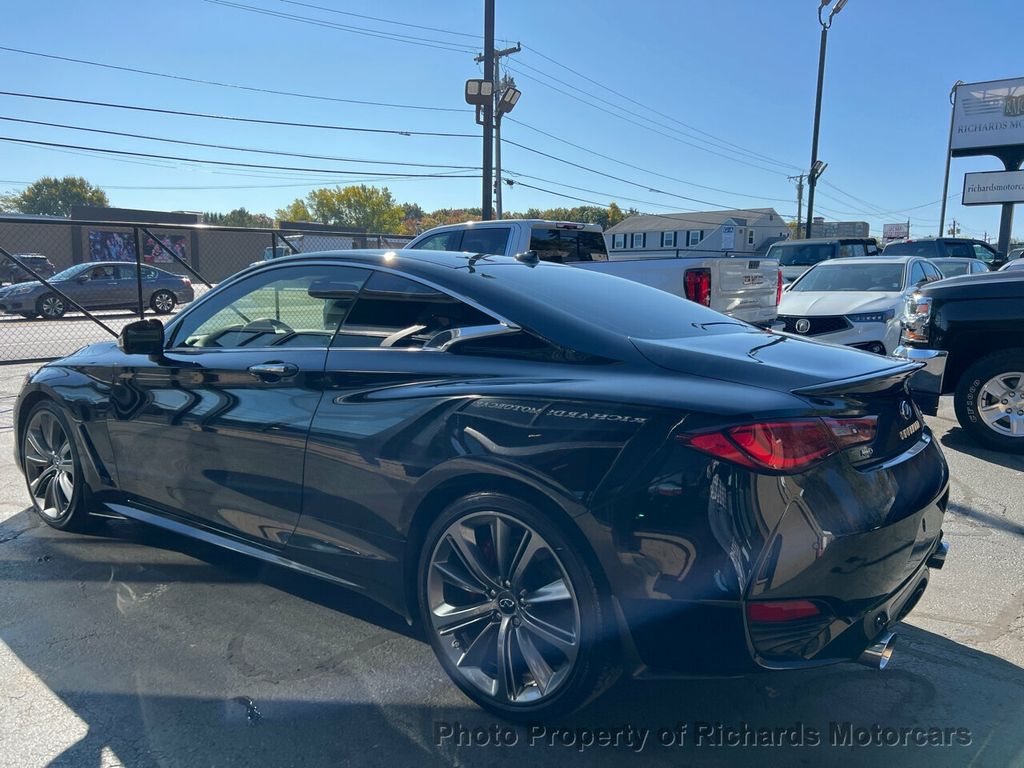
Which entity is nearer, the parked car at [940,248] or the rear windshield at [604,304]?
the rear windshield at [604,304]

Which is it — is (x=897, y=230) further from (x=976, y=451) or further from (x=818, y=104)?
(x=976, y=451)

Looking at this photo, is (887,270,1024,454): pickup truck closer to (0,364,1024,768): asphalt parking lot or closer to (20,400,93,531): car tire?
(0,364,1024,768): asphalt parking lot

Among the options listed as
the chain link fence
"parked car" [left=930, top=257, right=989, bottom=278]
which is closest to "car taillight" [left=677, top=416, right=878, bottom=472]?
the chain link fence

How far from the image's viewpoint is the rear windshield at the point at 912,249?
61.6ft

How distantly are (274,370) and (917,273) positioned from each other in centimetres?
1024

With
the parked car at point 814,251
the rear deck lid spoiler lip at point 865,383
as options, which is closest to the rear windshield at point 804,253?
the parked car at point 814,251

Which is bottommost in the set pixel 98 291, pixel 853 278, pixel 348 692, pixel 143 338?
pixel 348 692

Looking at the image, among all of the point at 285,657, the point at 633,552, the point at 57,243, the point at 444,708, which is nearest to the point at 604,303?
the point at 633,552

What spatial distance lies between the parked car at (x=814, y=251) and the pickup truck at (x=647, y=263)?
898cm

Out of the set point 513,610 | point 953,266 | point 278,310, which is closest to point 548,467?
point 513,610

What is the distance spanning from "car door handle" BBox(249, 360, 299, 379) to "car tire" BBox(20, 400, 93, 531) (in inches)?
63.8

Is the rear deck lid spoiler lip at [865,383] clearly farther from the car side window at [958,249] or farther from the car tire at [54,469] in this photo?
the car side window at [958,249]

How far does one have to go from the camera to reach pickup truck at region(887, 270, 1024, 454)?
19.8ft

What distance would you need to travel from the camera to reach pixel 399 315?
311cm
